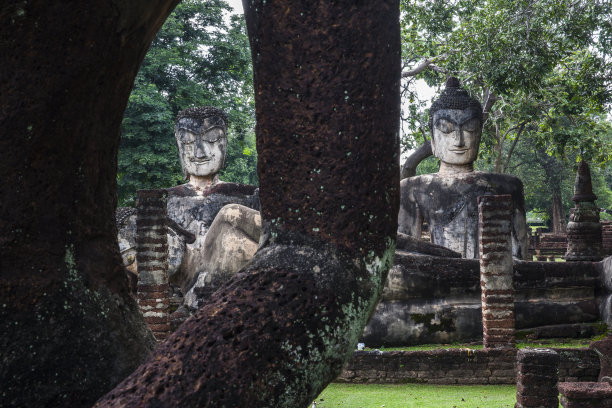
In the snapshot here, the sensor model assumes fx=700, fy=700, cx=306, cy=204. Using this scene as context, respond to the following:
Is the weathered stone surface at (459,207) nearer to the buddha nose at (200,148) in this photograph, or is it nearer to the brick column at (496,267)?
the brick column at (496,267)

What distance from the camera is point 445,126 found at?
12.0 meters

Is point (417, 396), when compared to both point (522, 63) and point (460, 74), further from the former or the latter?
point (460, 74)

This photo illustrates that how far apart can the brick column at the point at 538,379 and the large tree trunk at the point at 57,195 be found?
4.81 m

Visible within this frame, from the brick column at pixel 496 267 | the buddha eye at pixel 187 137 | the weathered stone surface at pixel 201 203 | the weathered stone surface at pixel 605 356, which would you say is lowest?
the weathered stone surface at pixel 605 356

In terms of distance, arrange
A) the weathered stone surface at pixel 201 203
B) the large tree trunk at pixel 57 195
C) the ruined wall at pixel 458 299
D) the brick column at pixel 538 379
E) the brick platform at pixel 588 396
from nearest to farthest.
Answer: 1. the large tree trunk at pixel 57 195
2. the brick platform at pixel 588 396
3. the brick column at pixel 538 379
4. the ruined wall at pixel 458 299
5. the weathered stone surface at pixel 201 203

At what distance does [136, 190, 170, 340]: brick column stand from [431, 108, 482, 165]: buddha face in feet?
18.3

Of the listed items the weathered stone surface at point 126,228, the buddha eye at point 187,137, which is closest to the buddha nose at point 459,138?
the buddha eye at point 187,137

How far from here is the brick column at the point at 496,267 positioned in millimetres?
8266

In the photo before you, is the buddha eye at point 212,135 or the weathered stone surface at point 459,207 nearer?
the weathered stone surface at point 459,207

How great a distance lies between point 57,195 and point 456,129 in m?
10.8

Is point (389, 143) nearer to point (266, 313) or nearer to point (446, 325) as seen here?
point (266, 313)

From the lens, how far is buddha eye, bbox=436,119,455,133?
1194 centimetres

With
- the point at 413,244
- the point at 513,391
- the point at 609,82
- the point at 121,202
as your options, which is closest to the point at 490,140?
the point at 609,82

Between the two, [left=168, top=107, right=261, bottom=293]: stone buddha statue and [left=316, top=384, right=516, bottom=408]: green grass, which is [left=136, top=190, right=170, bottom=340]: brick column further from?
[left=168, top=107, right=261, bottom=293]: stone buddha statue
